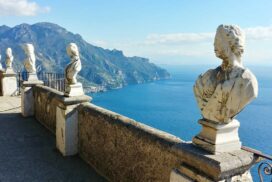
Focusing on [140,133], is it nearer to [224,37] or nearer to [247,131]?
[224,37]

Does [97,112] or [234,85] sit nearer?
[234,85]

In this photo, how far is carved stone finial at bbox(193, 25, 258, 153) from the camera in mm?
2576

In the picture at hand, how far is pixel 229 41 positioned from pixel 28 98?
873 centimetres

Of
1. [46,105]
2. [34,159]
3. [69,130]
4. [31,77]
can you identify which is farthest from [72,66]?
[31,77]

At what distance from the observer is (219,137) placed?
2.82 m

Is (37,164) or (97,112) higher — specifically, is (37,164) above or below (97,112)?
below

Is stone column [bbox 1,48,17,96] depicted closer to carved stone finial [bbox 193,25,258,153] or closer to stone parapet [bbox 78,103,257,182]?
stone parapet [bbox 78,103,257,182]

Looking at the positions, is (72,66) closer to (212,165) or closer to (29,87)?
(29,87)

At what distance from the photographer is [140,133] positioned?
456cm

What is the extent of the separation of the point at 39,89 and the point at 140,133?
593 centimetres

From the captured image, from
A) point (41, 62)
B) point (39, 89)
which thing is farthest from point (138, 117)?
point (41, 62)

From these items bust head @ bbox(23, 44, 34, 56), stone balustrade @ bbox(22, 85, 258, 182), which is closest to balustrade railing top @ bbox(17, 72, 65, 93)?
bust head @ bbox(23, 44, 34, 56)

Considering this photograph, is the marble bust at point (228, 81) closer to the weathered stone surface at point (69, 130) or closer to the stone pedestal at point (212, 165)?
the stone pedestal at point (212, 165)

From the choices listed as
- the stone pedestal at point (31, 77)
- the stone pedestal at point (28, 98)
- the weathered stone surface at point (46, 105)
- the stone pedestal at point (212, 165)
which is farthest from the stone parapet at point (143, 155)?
the stone pedestal at point (31, 77)
